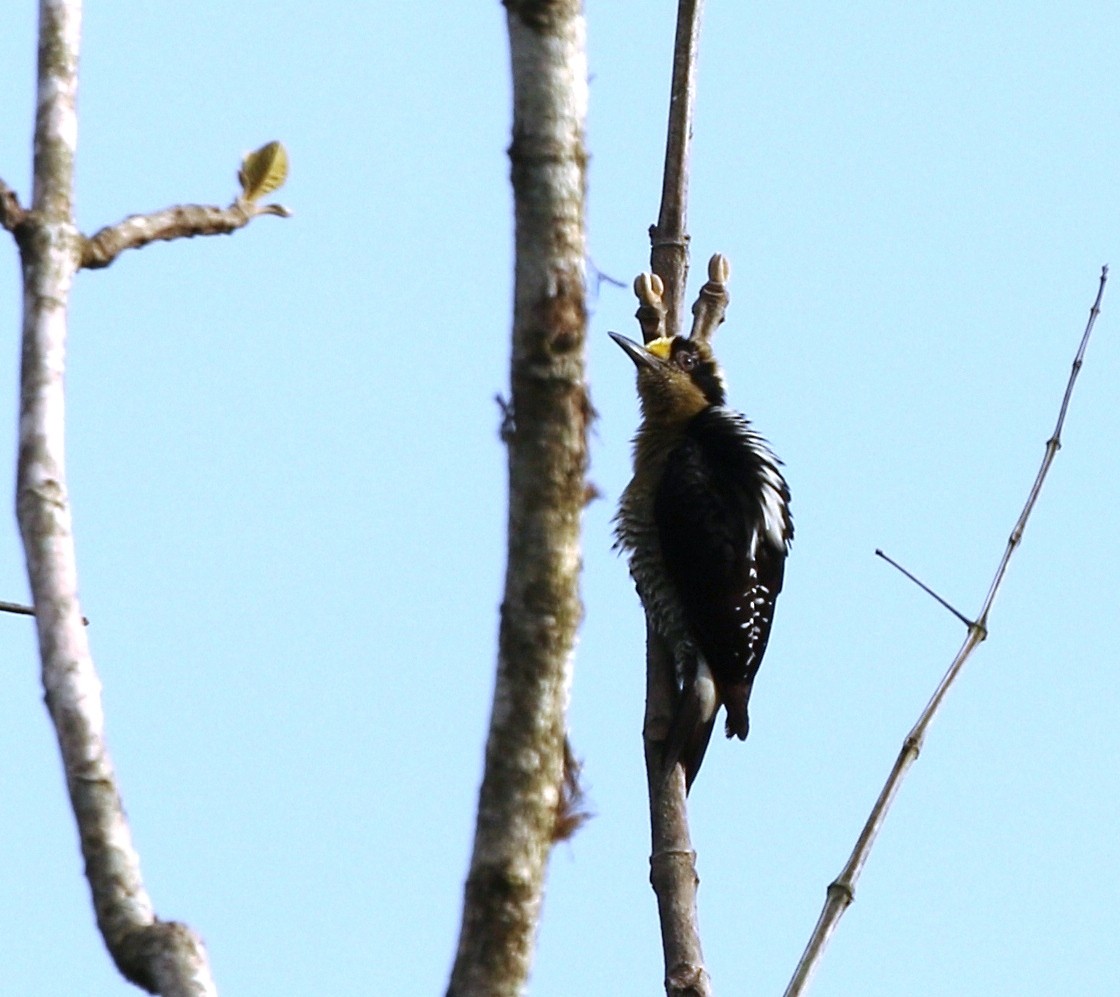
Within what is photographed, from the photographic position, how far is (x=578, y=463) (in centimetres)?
275

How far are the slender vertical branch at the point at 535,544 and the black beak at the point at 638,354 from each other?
3.51m

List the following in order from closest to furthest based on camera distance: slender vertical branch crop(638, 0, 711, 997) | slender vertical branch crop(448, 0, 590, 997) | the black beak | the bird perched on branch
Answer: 1. slender vertical branch crop(448, 0, 590, 997)
2. slender vertical branch crop(638, 0, 711, 997)
3. the bird perched on branch
4. the black beak

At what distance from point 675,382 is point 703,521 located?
0.60 metres

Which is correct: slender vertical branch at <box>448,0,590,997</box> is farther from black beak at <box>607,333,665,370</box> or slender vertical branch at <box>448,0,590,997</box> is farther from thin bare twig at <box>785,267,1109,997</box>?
black beak at <box>607,333,665,370</box>

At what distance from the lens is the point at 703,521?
627 centimetres

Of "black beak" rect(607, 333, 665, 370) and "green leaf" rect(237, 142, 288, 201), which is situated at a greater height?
"black beak" rect(607, 333, 665, 370)

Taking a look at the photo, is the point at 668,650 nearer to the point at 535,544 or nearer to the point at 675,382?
the point at 675,382

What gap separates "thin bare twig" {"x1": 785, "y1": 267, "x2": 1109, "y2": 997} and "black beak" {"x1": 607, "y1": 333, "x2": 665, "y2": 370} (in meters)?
2.10

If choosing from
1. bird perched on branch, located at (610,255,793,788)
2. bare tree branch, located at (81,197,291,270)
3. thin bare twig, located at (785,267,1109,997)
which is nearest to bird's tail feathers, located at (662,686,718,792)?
bird perched on branch, located at (610,255,793,788)

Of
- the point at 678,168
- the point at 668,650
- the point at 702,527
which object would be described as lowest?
the point at 668,650

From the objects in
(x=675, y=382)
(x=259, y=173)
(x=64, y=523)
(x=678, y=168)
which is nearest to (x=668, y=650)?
(x=675, y=382)

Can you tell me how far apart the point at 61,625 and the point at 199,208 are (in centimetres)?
97

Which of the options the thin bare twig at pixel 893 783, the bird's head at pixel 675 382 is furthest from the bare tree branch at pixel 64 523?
the bird's head at pixel 675 382

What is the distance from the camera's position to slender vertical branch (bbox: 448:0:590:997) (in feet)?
8.64
